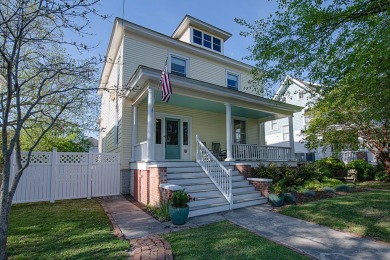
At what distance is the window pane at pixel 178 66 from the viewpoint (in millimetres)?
11799

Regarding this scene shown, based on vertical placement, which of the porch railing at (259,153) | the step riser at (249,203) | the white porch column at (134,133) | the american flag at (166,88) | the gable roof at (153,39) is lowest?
the step riser at (249,203)

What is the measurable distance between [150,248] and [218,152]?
847cm

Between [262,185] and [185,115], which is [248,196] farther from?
[185,115]

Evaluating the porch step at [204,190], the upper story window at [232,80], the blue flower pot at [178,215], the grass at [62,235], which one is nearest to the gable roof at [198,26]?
the upper story window at [232,80]

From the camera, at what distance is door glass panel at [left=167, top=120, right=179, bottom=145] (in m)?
10.9

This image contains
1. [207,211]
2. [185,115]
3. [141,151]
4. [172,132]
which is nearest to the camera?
[207,211]

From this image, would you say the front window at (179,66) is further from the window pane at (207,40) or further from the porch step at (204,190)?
the porch step at (204,190)

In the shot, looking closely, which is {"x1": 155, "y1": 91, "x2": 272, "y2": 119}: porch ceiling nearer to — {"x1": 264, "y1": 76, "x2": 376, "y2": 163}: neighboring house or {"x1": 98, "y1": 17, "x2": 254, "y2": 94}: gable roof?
{"x1": 98, "y1": 17, "x2": 254, "y2": 94}: gable roof

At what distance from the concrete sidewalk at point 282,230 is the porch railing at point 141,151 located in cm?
176

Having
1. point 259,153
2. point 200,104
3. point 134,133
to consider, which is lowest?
point 259,153

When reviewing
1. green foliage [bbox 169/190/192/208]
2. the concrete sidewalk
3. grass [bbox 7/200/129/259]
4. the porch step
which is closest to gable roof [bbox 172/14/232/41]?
the porch step

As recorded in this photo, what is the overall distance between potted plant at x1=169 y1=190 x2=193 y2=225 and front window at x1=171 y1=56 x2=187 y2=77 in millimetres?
7655

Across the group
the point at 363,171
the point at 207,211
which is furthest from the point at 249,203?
the point at 363,171

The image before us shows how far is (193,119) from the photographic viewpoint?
11.8 meters
